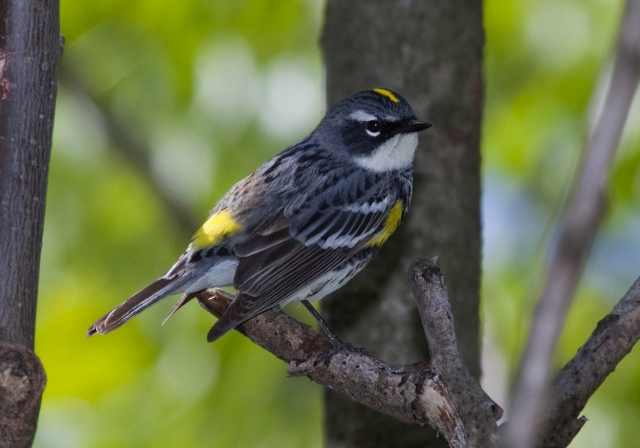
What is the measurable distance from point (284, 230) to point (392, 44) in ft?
4.16

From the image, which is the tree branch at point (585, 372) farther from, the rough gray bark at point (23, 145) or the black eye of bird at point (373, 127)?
the black eye of bird at point (373, 127)

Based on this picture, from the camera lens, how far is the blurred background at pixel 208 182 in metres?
4.40

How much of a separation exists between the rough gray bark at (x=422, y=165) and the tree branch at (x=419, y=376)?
42.0 inches

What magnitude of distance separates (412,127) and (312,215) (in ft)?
2.25

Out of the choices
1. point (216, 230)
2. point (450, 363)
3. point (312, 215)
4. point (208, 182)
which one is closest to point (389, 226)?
point (312, 215)

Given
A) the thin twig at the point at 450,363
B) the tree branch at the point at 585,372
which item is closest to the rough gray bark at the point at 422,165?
the thin twig at the point at 450,363

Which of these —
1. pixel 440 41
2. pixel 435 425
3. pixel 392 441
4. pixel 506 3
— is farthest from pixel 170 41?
pixel 435 425

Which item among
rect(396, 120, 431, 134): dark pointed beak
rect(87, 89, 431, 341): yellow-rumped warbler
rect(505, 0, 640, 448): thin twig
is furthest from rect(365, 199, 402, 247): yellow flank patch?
rect(505, 0, 640, 448): thin twig

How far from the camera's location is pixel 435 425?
2.65m

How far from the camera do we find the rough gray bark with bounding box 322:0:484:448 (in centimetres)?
443

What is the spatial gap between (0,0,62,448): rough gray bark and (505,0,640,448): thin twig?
68.9 inches

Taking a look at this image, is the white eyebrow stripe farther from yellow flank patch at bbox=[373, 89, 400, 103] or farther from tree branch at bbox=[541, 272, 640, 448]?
tree branch at bbox=[541, 272, 640, 448]

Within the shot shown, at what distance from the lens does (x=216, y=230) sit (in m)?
4.00

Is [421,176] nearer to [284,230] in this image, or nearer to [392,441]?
[284,230]
